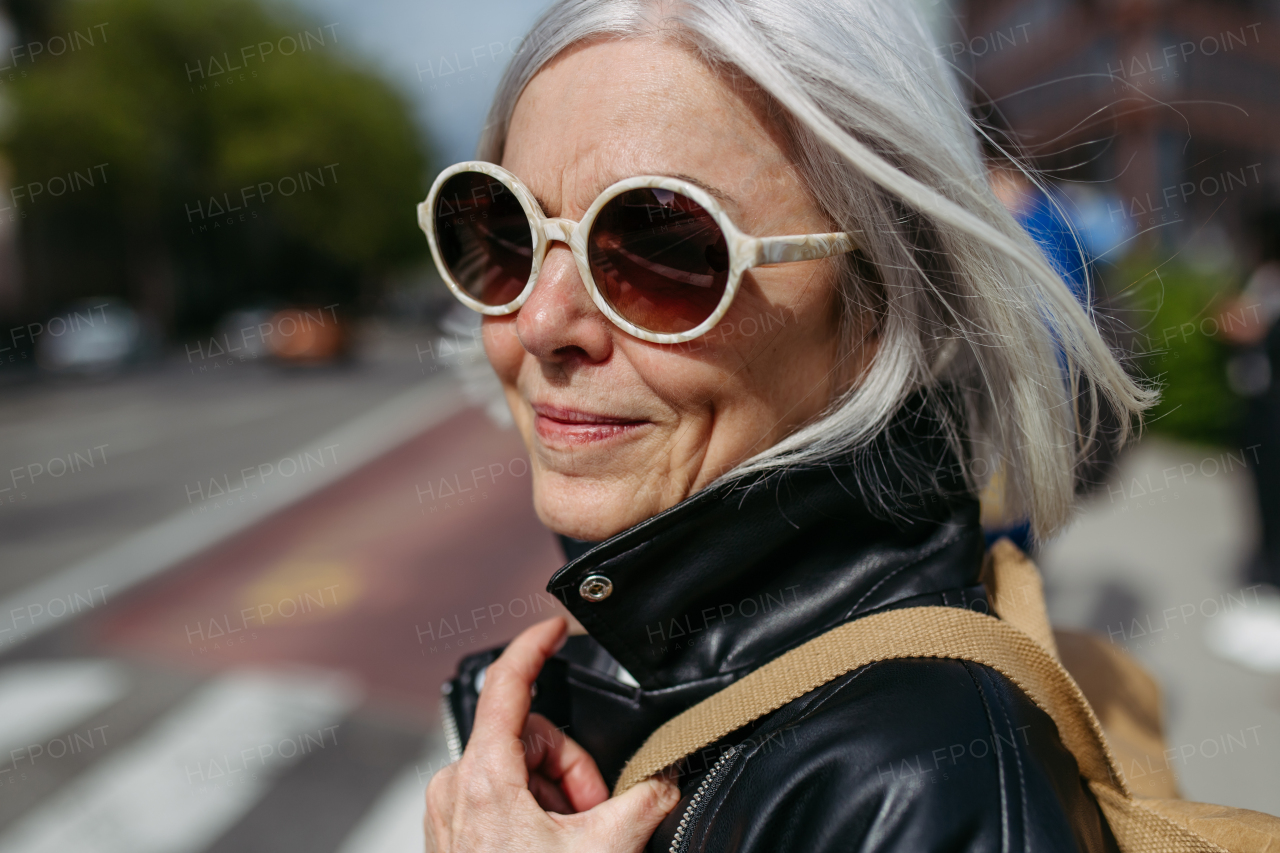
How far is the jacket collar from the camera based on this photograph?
1.24 meters

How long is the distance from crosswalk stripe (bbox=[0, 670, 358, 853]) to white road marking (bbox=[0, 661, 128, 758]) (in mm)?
453

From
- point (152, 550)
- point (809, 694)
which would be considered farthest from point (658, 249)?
point (152, 550)

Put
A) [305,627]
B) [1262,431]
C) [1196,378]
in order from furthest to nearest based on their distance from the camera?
[1196,378] → [305,627] → [1262,431]

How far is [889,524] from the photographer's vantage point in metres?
1.30

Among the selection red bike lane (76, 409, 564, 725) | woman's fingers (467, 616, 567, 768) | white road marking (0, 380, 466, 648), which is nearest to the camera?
woman's fingers (467, 616, 567, 768)

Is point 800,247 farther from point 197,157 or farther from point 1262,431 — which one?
point 197,157

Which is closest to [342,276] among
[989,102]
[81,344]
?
[81,344]

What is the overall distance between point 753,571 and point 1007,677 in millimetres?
389

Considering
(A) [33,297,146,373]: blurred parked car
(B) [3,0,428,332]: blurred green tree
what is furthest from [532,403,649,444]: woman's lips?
(B) [3,0,428,332]: blurred green tree

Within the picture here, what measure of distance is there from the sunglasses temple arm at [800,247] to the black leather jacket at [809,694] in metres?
0.33

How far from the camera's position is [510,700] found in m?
1.35

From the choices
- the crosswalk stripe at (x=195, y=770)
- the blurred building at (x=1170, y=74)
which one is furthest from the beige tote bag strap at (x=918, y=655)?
the blurred building at (x=1170, y=74)

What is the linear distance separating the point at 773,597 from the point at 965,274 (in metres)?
0.61

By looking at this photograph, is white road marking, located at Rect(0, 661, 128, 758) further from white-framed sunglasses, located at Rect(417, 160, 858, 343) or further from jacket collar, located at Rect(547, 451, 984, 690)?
white-framed sunglasses, located at Rect(417, 160, 858, 343)
